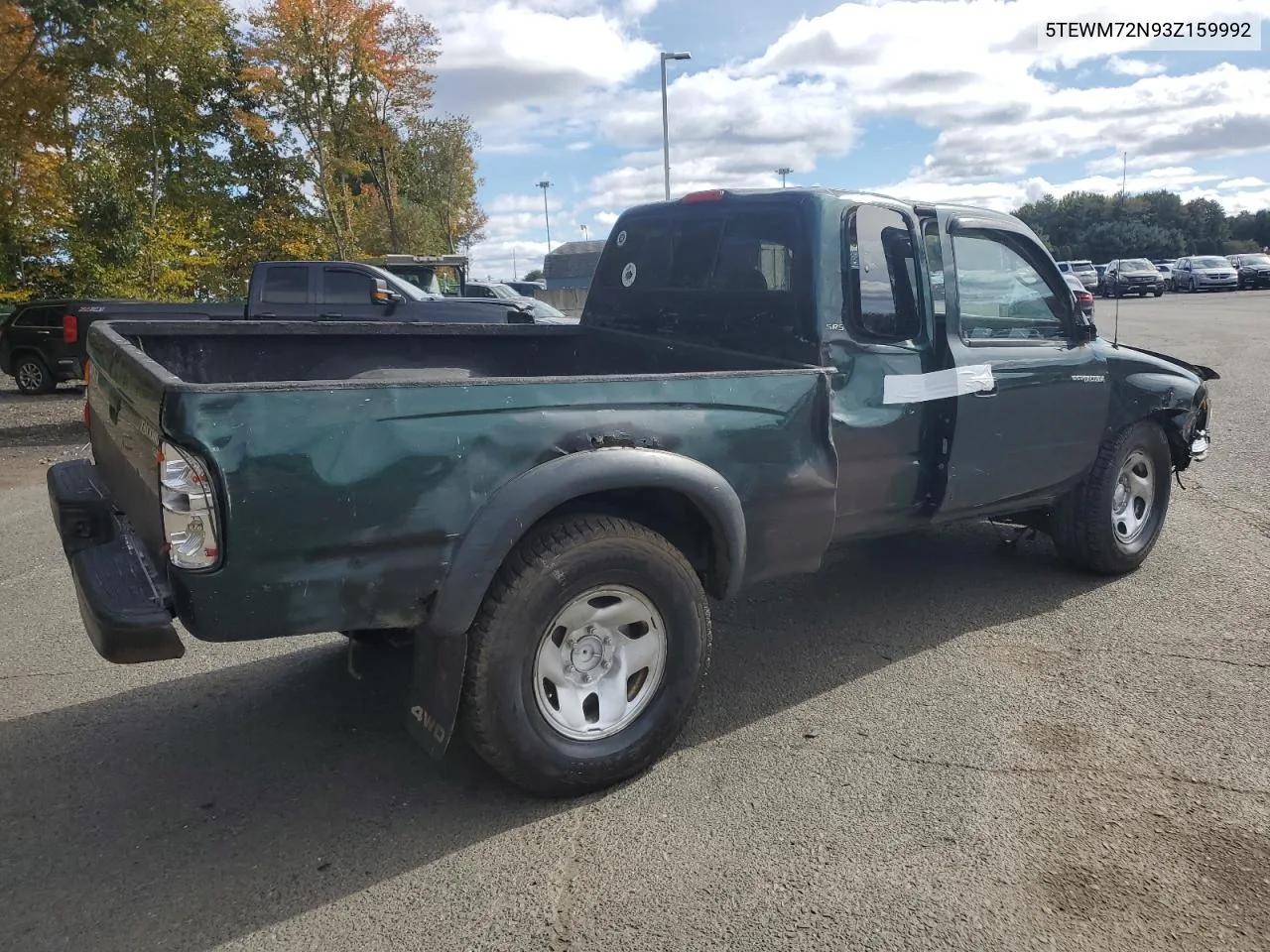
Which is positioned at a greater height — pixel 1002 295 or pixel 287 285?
pixel 287 285

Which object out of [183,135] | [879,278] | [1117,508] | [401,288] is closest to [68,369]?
[401,288]

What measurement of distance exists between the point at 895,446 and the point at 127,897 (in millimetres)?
3206

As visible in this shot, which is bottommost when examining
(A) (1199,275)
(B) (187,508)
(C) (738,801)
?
(C) (738,801)

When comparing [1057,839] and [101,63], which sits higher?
[101,63]

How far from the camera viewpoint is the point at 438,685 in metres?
3.02

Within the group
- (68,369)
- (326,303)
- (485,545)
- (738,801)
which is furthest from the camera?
(68,369)

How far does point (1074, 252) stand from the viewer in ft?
266

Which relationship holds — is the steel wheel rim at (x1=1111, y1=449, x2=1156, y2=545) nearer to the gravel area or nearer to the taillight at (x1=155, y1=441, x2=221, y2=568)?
the taillight at (x1=155, y1=441, x2=221, y2=568)

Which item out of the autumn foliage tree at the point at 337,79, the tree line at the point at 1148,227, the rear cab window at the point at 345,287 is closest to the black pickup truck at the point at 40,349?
the rear cab window at the point at 345,287

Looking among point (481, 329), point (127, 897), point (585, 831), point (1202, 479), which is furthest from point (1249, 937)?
point (1202, 479)

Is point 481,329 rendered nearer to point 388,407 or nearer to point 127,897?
point 388,407

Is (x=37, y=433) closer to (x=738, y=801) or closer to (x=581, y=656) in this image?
(x=581, y=656)

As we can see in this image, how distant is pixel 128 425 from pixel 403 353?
1736mm

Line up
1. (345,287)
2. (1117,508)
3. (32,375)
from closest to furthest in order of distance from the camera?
(1117,508) → (345,287) → (32,375)
